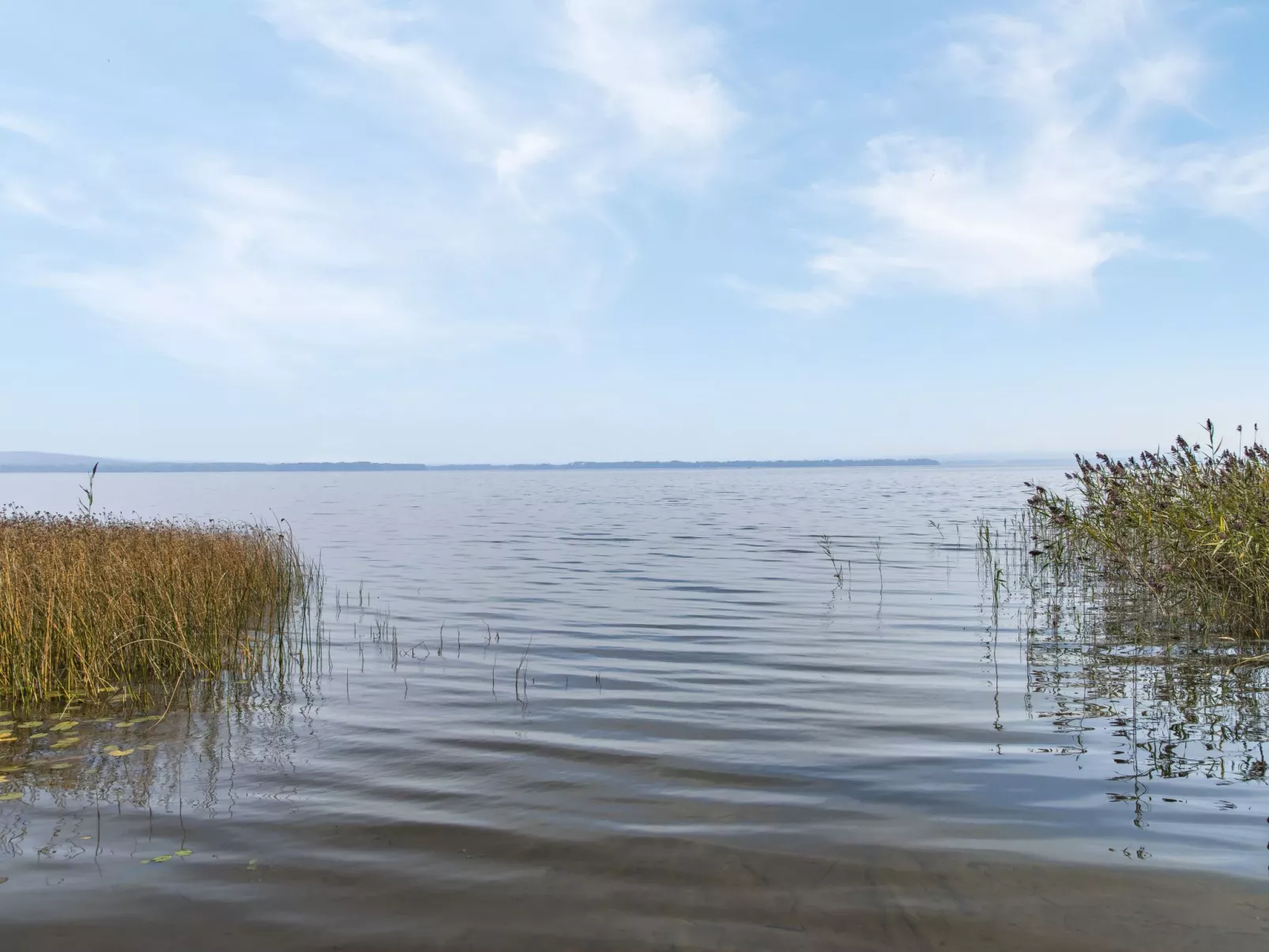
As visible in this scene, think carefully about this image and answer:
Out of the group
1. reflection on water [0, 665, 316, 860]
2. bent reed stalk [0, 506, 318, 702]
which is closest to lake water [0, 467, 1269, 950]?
reflection on water [0, 665, 316, 860]

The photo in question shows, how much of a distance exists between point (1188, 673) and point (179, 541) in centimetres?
1586

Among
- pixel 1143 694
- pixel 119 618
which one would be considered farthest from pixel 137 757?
pixel 1143 694

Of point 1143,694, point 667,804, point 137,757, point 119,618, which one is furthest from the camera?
point 119,618

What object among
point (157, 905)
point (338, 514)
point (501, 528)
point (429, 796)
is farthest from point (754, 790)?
point (338, 514)

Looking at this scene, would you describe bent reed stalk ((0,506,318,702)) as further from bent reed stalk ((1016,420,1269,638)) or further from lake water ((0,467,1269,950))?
bent reed stalk ((1016,420,1269,638))

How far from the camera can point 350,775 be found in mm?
6734

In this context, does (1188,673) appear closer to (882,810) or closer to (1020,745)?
(1020,745)

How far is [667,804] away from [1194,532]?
344 inches

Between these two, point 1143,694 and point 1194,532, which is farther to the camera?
point 1194,532

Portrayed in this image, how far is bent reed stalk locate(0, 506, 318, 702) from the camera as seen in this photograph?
29.3 feet

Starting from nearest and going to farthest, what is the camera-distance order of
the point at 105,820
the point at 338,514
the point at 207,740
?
the point at 105,820, the point at 207,740, the point at 338,514

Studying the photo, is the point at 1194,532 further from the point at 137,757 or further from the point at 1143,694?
the point at 137,757

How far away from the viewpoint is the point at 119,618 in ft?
33.4

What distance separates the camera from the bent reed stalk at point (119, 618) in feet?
29.3
